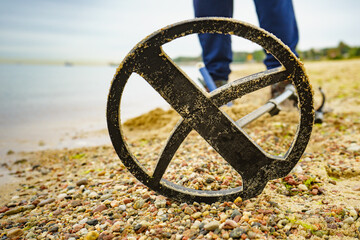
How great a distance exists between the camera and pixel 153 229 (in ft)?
5.25

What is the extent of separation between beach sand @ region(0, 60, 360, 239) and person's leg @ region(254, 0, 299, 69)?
132 centimetres

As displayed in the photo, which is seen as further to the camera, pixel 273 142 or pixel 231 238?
pixel 273 142

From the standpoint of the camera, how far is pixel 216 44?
12.1 ft

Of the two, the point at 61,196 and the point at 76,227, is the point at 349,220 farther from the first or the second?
the point at 61,196

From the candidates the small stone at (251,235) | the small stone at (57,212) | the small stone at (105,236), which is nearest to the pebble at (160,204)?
the small stone at (105,236)

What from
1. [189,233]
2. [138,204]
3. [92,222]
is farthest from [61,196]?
[189,233]

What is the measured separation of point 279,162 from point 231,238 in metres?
0.61

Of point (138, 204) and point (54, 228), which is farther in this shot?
point (138, 204)

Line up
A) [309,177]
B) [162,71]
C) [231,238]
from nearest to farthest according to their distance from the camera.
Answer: [231,238]
[162,71]
[309,177]

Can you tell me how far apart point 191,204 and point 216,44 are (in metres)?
2.61

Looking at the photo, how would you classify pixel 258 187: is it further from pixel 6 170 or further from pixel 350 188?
pixel 6 170

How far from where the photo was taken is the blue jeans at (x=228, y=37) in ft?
10.6

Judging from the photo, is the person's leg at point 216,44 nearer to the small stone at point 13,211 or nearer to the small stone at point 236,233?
the small stone at point 236,233

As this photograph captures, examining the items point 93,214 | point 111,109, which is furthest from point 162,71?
point 93,214
